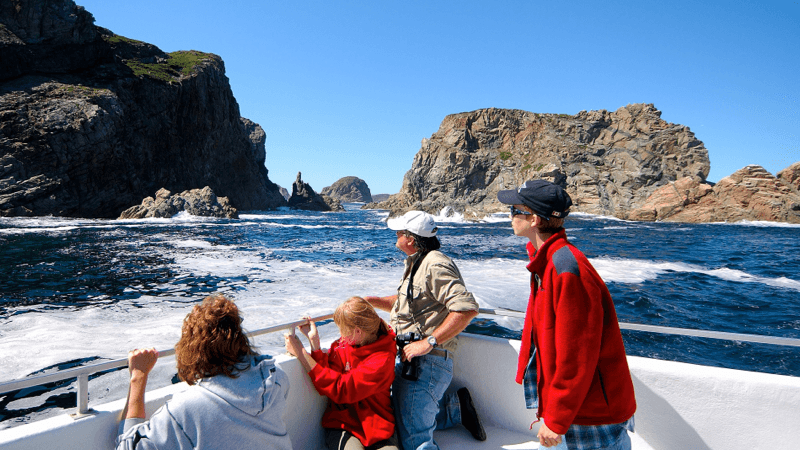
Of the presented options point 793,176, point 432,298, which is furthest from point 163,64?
point 793,176

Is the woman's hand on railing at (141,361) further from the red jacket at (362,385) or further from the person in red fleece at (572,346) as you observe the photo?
the person in red fleece at (572,346)

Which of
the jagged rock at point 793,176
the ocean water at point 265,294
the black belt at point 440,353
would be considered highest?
the jagged rock at point 793,176

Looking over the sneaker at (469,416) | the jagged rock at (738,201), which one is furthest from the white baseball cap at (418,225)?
the jagged rock at (738,201)

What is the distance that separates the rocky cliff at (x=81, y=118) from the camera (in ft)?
113

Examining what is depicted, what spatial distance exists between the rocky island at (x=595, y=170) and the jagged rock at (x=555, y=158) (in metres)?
0.18

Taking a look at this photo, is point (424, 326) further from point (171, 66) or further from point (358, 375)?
point (171, 66)

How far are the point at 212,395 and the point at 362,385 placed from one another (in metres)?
0.87

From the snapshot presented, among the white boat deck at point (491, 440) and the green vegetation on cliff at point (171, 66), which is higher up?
the green vegetation on cliff at point (171, 66)

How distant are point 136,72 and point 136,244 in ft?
128

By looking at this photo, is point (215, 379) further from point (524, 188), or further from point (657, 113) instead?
point (657, 113)

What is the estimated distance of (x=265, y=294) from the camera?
9.00 meters

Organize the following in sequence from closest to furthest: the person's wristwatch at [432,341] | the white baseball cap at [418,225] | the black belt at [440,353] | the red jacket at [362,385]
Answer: the red jacket at [362,385] < the person's wristwatch at [432,341] < the black belt at [440,353] < the white baseball cap at [418,225]

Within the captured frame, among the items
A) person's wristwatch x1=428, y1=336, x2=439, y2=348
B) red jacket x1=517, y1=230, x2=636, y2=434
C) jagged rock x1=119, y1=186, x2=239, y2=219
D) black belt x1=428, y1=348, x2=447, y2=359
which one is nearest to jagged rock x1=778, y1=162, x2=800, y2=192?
jagged rock x1=119, y1=186, x2=239, y2=219

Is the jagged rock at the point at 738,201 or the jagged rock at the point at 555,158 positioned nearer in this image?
the jagged rock at the point at 738,201
